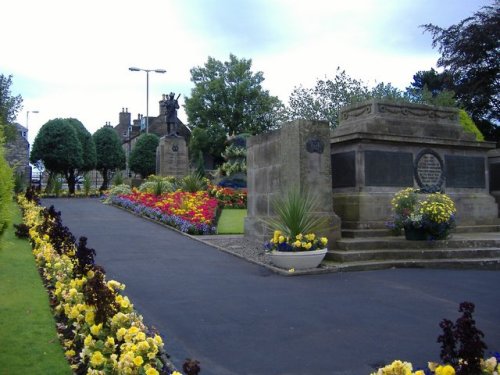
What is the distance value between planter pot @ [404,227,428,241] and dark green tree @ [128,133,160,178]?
34.2m

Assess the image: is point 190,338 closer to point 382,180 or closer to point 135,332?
point 135,332

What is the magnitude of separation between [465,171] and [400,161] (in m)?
2.35

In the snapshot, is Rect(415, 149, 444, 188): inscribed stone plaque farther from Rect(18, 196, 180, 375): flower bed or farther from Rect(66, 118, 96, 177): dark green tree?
Rect(66, 118, 96, 177): dark green tree

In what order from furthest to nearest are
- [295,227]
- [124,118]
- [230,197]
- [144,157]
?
[124,118] → [144,157] → [230,197] → [295,227]

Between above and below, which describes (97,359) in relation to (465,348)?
below

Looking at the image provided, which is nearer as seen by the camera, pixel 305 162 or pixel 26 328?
pixel 26 328

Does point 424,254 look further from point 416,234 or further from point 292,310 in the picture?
point 292,310

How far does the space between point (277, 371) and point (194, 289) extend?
3.31m

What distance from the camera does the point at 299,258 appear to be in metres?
8.84

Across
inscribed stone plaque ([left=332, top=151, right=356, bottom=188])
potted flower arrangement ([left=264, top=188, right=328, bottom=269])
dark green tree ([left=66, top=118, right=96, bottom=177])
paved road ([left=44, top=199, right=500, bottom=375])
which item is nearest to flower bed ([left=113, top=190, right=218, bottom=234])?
paved road ([left=44, top=199, right=500, bottom=375])

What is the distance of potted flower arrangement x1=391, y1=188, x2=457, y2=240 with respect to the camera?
32.8ft

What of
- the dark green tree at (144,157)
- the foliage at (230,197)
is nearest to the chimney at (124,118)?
the dark green tree at (144,157)

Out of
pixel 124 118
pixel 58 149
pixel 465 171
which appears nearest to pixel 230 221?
pixel 465 171

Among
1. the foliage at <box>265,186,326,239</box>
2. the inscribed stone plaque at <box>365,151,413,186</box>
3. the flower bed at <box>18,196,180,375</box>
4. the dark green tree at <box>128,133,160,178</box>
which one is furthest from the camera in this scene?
the dark green tree at <box>128,133,160,178</box>
